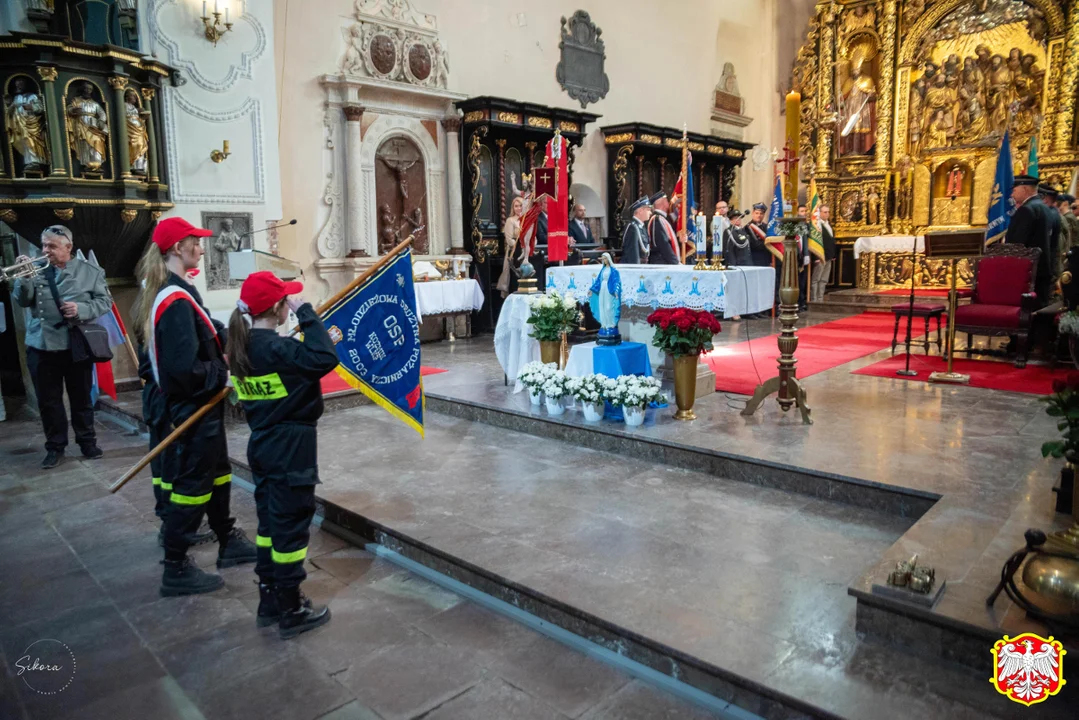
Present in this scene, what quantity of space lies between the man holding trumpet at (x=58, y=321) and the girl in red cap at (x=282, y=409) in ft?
11.2

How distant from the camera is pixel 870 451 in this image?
15.3 ft

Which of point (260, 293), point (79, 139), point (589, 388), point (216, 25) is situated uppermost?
point (216, 25)

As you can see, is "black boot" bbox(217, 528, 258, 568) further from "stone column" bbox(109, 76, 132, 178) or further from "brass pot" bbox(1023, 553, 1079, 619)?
"stone column" bbox(109, 76, 132, 178)

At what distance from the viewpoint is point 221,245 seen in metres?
8.02

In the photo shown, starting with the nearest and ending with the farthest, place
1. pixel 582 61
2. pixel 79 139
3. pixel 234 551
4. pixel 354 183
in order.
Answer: pixel 234 551, pixel 79 139, pixel 354 183, pixel 582 61

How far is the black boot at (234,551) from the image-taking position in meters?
3.83

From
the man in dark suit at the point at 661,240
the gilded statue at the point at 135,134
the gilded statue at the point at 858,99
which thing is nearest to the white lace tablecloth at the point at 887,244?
the gilded statue at the point at 858,99

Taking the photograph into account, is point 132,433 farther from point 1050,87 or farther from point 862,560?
point 1050,87

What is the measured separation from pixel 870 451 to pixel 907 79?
44.9ft

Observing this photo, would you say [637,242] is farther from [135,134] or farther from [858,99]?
[858,99]

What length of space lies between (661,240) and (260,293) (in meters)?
6.89

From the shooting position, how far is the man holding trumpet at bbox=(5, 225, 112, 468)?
554cm

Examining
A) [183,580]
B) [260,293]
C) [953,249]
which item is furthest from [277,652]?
[953,249]

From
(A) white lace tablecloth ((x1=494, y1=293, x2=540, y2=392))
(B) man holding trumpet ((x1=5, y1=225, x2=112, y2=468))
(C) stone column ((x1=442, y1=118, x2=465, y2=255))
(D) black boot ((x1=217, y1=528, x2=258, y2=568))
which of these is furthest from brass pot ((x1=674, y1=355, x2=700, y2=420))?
(C) stone column ((x1=442, y1=118, x2=465, y2=255))
